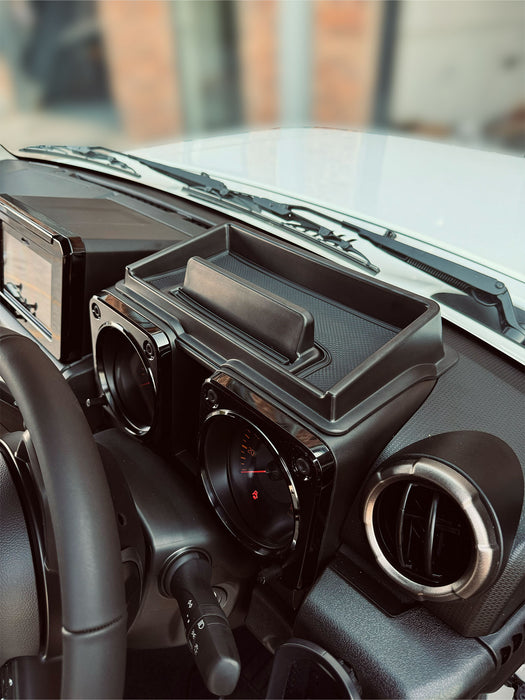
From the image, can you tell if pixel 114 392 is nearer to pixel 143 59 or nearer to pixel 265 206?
pixel 265 206

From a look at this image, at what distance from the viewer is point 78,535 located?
60 cm

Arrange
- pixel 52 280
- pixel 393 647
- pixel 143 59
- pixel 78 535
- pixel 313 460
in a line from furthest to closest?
pixel 143 59
pixel 52 280
pixel 393 647
pixel 313 460
pixel 78 535

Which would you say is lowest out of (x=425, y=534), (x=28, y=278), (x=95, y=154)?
(x=425, y=534)

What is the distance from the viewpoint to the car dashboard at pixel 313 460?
0.74 m

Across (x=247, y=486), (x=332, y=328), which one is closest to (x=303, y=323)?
(x=332, y=328)

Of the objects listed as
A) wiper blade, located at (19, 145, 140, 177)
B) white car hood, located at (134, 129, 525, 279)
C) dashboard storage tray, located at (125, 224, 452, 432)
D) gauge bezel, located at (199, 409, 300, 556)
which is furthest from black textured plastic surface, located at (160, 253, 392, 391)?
wiper blade, located at (19, 145, 140, 177)

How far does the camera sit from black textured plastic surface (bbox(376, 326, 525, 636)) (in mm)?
766

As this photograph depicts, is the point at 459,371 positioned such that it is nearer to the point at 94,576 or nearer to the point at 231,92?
the point at 94,576

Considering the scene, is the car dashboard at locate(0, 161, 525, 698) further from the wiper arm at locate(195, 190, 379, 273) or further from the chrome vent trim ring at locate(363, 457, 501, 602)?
the wiper arm at locate(195, 190, 379, 273)

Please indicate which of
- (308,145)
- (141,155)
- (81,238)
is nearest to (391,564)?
(81,238)

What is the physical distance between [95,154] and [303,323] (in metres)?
1.35

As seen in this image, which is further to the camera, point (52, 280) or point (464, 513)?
point (52, 280)

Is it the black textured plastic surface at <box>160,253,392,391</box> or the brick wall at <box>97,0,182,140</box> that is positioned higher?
the brick wall at <box>97,0,182,140</box>

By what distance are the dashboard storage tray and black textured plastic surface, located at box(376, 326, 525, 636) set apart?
0.18 ft
